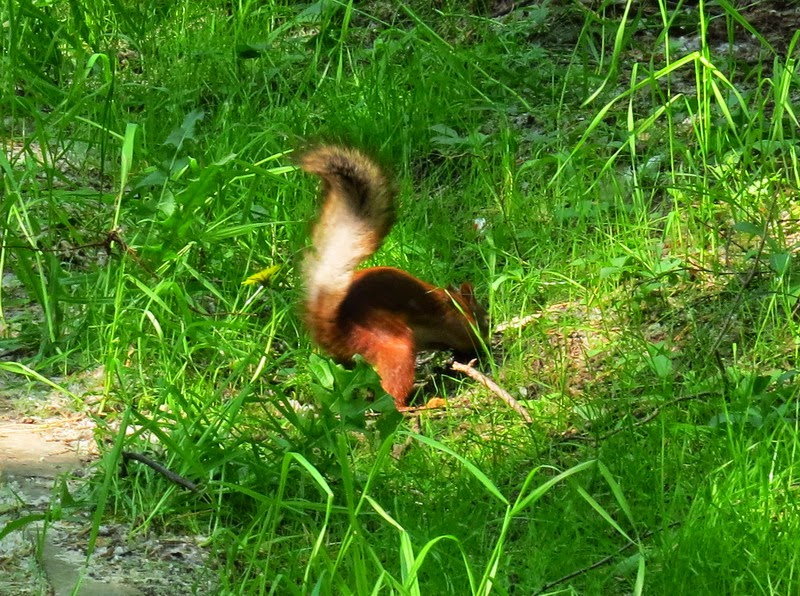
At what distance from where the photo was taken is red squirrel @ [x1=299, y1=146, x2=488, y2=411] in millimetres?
4086

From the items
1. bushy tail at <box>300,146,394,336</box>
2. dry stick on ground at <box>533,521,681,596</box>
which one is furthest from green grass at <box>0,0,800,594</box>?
bushy tail at <box>300,146,394,336</box>

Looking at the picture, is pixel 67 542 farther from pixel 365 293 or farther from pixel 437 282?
pixel 437 282

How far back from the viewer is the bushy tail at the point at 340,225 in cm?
408

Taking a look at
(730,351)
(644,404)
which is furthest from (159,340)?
(730,351)

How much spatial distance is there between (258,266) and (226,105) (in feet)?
3.71

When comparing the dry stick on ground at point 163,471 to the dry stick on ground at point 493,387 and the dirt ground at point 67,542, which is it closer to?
the dirt ground at point 67,542

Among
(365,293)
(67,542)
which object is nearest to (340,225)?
(365,293)

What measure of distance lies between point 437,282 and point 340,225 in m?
0.70

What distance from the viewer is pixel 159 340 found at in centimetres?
397

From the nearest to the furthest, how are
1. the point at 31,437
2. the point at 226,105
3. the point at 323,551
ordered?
the point at 323,551 < the point at 31,437 < the point at 226,105

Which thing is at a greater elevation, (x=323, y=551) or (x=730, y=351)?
(x=323, y=551)

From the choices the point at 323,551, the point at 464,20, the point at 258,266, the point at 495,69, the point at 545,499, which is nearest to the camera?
the point at 323,551

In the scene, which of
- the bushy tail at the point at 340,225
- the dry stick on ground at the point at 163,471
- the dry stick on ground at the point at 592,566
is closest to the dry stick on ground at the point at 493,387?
the bushy tail at the point at 340,225

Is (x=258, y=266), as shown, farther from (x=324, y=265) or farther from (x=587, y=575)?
(x=587, y=575)
